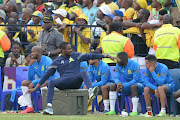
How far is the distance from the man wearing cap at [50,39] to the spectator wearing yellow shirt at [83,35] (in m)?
0.68

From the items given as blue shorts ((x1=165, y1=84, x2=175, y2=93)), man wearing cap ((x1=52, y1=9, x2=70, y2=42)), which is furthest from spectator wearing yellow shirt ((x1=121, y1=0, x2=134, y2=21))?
blue shorts ((x1=165, y1=84, x2=175, y2=93))

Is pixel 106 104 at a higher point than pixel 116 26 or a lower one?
lower

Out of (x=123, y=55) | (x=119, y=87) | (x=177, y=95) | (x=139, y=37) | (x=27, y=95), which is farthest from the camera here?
(x=139, y=37)

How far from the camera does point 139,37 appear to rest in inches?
562

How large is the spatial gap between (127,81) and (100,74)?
29.0 inches

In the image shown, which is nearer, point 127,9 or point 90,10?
point 127,9

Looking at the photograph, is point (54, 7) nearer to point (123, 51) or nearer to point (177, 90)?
point (123, 51)

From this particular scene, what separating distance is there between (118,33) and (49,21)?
1.89 m

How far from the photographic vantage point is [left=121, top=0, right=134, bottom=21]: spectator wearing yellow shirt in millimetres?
14942

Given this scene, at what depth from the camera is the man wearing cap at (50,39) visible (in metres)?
14.1

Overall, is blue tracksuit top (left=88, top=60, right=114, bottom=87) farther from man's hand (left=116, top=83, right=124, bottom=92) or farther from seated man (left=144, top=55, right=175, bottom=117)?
seated man (left=144, top=55, right=175, bottom=117)

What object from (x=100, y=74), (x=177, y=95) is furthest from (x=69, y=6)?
(x=177, y=95)

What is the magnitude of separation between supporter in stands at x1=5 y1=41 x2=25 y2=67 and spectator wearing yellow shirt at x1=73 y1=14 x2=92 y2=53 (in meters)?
1.63

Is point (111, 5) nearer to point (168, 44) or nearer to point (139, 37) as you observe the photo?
point (139, 37)
